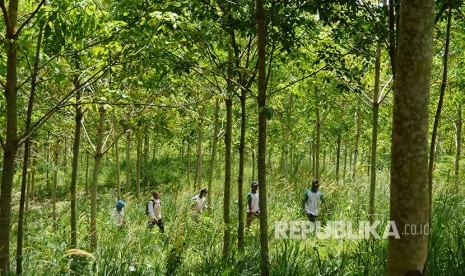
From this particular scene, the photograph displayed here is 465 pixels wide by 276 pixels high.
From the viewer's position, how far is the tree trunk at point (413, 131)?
1.88m

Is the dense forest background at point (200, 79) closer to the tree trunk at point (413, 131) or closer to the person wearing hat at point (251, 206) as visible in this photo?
the tree trunk at point (413, 131)

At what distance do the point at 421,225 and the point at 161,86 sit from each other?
5.02 meters

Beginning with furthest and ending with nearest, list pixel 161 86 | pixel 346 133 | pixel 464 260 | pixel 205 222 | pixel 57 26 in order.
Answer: pixel 346 133 → pixel 205 222 → pixel 161 86 → pixel 464 260 → pixel 57 26

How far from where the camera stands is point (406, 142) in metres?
1.90

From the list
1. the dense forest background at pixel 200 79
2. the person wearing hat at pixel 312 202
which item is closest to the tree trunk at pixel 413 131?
the dense forest background at pixel 200 79

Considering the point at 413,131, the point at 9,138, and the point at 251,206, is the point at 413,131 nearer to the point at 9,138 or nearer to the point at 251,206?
the point at 9,138

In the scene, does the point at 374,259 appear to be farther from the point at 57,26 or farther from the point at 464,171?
the point at 464,171

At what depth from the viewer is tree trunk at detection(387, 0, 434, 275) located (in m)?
1.88

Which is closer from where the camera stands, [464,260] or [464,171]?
[464,260]

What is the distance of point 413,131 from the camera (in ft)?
6.20

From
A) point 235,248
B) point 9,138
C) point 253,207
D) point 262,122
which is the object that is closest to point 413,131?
point 262,122

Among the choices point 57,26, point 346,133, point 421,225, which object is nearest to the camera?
point 421,225

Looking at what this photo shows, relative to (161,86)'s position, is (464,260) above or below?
below

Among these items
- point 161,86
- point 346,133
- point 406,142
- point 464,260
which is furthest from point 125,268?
point 346,133
